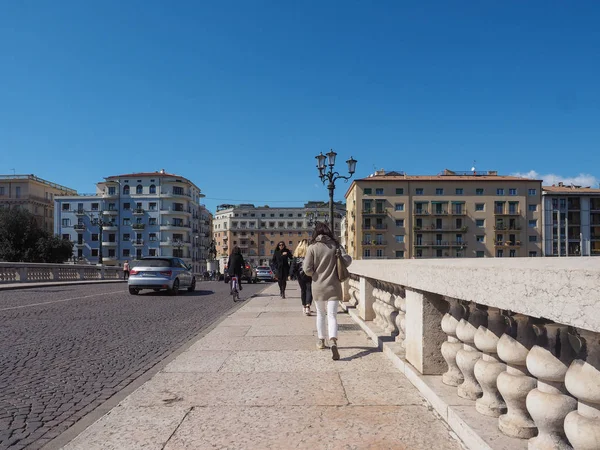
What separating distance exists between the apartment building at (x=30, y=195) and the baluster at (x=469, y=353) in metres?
103

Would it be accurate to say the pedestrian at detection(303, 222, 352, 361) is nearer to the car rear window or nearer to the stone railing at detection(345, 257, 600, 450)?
the stone railing at detection(345, 257, 600, 450)

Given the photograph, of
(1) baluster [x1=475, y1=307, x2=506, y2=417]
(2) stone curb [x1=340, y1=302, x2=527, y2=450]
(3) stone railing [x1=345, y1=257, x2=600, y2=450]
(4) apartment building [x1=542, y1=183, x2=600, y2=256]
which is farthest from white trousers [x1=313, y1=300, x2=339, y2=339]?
(4) apartment building [x1=542, y1=183, x2=600, y2=256]

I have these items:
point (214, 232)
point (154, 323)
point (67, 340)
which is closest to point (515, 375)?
point (67, 340)

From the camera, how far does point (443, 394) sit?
383cm

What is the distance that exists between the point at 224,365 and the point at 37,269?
1050 inches

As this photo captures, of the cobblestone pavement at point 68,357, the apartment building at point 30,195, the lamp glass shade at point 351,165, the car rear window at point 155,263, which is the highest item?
the apartment building at point 30,195

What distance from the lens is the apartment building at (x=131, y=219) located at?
103 metres

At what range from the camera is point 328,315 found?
6418 mm

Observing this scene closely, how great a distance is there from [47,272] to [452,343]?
30.9 m

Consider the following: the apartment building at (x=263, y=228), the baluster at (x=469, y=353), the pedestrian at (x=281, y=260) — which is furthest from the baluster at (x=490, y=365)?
the apartment building at (x=263, y=228)

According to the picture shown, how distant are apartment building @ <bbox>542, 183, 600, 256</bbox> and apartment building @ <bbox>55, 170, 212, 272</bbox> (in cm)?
7011

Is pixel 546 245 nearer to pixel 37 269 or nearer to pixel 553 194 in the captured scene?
pixel 553 194

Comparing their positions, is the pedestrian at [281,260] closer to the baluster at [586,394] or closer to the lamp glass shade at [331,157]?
the lamp glass shade at [331,157]

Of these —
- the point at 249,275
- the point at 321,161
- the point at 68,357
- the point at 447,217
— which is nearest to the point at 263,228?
the point at 447,217
